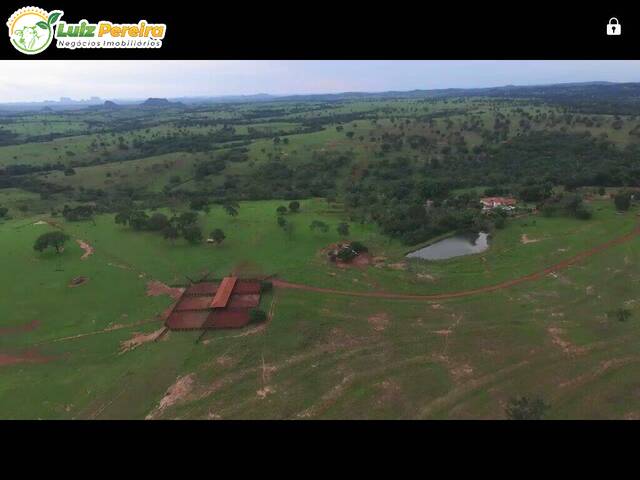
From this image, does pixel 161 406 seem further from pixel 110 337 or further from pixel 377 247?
pixel 377 247

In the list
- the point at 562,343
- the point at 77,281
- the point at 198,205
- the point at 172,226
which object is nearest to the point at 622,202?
the point at 562,343

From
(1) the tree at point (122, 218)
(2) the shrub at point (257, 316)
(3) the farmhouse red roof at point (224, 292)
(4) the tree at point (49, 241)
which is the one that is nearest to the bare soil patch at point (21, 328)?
(3) the farmhouse red roof at point (224, 292)

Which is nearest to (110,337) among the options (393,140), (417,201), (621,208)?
(417,201)

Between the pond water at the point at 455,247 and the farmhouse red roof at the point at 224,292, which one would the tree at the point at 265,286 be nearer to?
the farmhouse red roof at the point at 224,292

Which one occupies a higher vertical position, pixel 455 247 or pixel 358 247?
pixel 358 247

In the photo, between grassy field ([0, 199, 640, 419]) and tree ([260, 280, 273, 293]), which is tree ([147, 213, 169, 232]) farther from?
tree ([260, 280, 273, 293])

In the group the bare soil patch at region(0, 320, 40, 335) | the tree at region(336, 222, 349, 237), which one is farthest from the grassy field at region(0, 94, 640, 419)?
the tree at region(336, 222, 349, 237)

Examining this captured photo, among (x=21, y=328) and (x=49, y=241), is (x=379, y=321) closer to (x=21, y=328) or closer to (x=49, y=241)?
(x=21, y=328)
